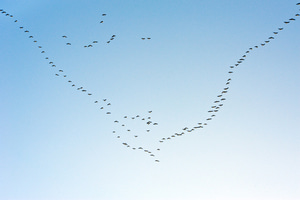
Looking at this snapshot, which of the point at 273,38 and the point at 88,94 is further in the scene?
the point at 88,94

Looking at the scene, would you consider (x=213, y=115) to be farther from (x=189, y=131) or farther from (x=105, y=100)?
(x=105, y=100)

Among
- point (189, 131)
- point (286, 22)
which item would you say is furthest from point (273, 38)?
point (189, 131)

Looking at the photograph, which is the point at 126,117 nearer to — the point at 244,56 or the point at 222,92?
the point at 222,92

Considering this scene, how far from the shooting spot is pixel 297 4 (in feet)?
126

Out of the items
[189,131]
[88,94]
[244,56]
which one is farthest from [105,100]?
[244,56]

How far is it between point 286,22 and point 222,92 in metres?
9.22

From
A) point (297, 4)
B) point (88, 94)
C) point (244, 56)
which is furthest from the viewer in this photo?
point (88, 94)

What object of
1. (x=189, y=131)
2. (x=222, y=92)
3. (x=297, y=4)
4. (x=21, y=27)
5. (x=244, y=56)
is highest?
(x=21, y=27)

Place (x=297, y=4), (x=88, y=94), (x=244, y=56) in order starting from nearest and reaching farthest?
(x=297, y=4), (x=244, y=56), (x=88, y=94)

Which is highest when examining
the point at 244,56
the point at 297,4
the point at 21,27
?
the point at 21,27

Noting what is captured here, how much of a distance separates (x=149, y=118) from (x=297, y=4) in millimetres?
18535

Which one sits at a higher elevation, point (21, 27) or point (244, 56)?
point (21, 27)

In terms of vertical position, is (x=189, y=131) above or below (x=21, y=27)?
below

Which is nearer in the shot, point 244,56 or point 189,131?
point 244,56
